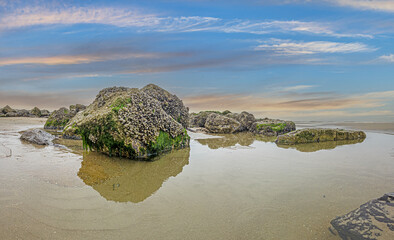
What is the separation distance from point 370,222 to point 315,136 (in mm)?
9100

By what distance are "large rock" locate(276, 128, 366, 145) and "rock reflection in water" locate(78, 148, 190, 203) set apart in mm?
5770

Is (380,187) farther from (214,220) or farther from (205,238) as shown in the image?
(205,238)

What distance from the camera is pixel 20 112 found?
38.4m

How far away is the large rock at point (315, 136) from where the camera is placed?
10488mm

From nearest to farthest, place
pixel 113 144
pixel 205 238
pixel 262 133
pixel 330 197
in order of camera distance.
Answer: pixel 205 238 → pixel 330 197 → pixel 113 144 → pixel 262 133

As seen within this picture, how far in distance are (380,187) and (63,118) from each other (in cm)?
1996

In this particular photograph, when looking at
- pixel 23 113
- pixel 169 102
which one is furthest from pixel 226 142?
pixel 23 113

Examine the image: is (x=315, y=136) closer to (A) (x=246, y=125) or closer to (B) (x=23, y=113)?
(A) (x=246, y=125)

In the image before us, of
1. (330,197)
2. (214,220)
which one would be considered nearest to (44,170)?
(214,220)

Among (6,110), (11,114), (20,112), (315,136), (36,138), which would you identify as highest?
(6,110)

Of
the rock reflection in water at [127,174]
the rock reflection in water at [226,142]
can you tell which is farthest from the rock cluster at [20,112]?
the rock reflection in water at [127,174]

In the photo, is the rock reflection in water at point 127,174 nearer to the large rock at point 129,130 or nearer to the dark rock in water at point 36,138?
the large rock at point 129,130

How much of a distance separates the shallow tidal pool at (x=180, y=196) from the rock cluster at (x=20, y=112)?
39688 millimetres

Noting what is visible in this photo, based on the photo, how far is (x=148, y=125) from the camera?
7324mm
